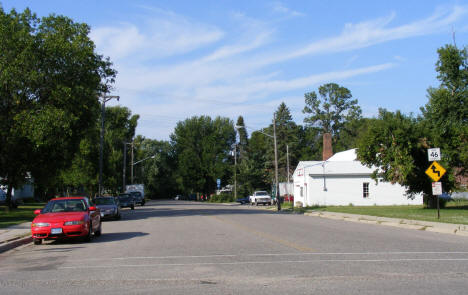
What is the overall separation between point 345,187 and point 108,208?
2596 cm

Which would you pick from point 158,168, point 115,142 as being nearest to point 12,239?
point 115,142

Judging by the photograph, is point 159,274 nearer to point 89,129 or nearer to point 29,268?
point 29,268

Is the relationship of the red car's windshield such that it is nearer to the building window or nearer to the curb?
the curb

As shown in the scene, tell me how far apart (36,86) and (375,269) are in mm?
26300

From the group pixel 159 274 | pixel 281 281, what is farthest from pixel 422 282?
pixel 159 274

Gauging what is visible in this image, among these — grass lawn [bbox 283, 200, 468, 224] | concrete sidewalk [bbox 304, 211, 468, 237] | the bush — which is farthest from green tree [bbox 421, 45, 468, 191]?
the bush

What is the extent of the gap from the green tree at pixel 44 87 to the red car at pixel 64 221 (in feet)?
41.0

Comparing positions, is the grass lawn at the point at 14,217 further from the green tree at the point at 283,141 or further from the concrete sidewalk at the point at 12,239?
the green tree at the point at 283,141

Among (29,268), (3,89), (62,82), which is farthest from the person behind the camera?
(62,82)

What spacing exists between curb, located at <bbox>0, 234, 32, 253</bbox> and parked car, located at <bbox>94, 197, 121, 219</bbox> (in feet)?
34.0

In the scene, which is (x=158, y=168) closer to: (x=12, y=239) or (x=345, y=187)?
(x=345, y=187)

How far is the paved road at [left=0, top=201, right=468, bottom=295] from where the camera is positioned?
8031 mm

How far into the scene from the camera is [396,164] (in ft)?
112

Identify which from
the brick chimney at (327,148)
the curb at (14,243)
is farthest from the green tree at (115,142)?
the curb at (14,243)
